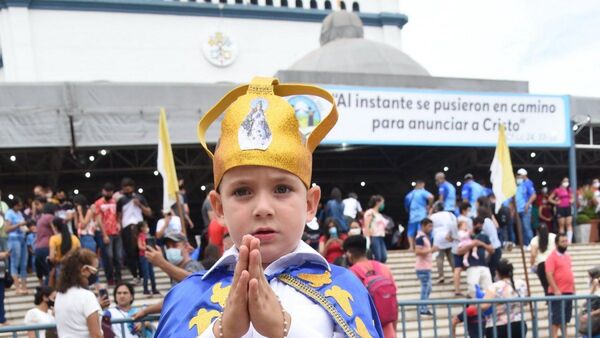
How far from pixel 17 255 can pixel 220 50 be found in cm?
2058

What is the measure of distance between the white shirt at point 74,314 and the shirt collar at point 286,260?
10.5 feet

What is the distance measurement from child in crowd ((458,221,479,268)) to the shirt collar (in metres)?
7.80

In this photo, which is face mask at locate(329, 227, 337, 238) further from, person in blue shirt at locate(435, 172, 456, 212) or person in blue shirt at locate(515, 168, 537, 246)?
person in blue shirt at locate(515, 168, 537, 246)

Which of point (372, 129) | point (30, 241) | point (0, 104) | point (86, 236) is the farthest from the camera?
point (372, 129)

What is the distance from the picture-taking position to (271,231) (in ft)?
7.82

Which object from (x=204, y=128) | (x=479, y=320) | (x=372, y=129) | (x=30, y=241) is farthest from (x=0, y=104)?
(x=204, y=128)

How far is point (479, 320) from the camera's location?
20.6 feet

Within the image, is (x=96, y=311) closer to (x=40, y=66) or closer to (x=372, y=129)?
(x=372, y=129)

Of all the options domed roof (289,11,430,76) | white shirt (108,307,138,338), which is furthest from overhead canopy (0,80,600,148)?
white shirt (108,307,138,338)

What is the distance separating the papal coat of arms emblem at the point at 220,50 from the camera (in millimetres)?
29422

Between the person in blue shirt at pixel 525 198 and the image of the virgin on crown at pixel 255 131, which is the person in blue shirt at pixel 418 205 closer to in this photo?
the person in blue shirt at pixel 525 198

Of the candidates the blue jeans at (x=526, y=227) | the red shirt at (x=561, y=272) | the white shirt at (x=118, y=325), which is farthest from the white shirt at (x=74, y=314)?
the blue jeans at (x=526, y=227)

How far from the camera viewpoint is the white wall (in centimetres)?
2722

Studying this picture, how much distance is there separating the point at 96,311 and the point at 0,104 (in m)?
9.47
